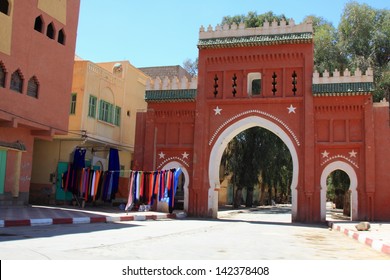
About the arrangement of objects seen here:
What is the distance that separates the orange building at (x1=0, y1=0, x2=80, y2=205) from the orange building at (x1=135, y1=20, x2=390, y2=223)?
438cm

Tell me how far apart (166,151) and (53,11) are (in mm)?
8091

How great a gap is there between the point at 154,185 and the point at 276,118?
619cm

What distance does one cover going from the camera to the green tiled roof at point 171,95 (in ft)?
70.4

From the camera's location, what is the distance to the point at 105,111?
993 inches

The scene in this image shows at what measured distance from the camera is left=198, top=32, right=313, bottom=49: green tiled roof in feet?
65.6

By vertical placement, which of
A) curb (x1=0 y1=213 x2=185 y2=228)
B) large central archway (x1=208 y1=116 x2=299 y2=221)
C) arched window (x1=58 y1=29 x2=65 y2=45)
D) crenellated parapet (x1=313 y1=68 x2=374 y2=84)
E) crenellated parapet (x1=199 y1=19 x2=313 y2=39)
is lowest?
curb (x1=0 y1=213 x2=185 y2=228)

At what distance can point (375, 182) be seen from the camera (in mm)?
18469

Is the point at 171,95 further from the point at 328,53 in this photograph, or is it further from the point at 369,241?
the point at 369,241

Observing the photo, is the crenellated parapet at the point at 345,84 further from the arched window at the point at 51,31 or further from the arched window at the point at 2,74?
the arched window at the point at 2,74

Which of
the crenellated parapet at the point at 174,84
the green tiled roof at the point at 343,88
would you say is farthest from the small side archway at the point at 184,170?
the green tiled roof at the point at 343,88

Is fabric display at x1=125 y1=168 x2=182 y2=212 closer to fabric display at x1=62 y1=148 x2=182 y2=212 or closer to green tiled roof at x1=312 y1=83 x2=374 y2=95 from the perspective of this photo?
fabric display at x1=62 y1=148 x2=182 y2=212

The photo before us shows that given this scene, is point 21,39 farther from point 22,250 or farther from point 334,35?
point 334,35

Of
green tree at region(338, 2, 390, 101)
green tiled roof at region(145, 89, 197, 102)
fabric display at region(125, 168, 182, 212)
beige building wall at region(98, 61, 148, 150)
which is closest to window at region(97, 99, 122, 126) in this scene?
beige building wall at region(98, 61, 148, 150)

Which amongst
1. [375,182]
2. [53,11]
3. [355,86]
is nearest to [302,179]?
[375,182]
